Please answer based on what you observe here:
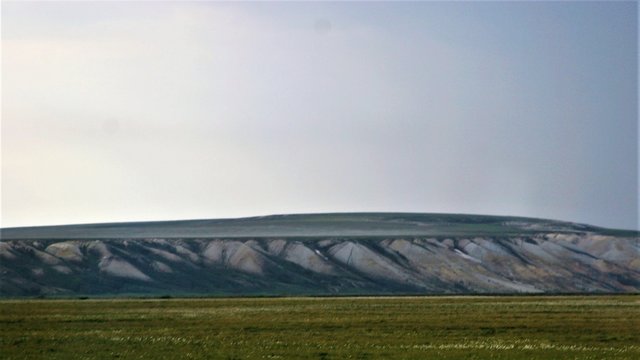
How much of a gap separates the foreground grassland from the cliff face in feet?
→ 208

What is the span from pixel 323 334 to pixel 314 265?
9913cm

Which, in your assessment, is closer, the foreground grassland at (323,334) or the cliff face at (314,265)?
the foreground grassland at (323,334)

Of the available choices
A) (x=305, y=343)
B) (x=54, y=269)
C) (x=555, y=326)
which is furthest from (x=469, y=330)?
(x=54, y=269)

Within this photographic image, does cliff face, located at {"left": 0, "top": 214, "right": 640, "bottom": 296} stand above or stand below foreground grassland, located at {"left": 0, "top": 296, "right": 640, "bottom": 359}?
above

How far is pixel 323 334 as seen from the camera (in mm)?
44969

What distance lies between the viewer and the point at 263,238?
155125 millimetres

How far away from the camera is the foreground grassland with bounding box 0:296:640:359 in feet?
121

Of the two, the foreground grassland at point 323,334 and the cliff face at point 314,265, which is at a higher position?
the cliff face at point 314,265

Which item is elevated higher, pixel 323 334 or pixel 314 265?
pixel 314 265

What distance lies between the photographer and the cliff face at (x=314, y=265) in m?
130

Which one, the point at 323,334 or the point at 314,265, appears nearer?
the point at 323,334

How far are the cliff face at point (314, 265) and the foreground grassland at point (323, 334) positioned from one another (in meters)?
63.3

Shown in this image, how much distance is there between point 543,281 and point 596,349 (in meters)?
108

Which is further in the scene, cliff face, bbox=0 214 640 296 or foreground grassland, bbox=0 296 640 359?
cliff face, bbox=0 214 640 296
